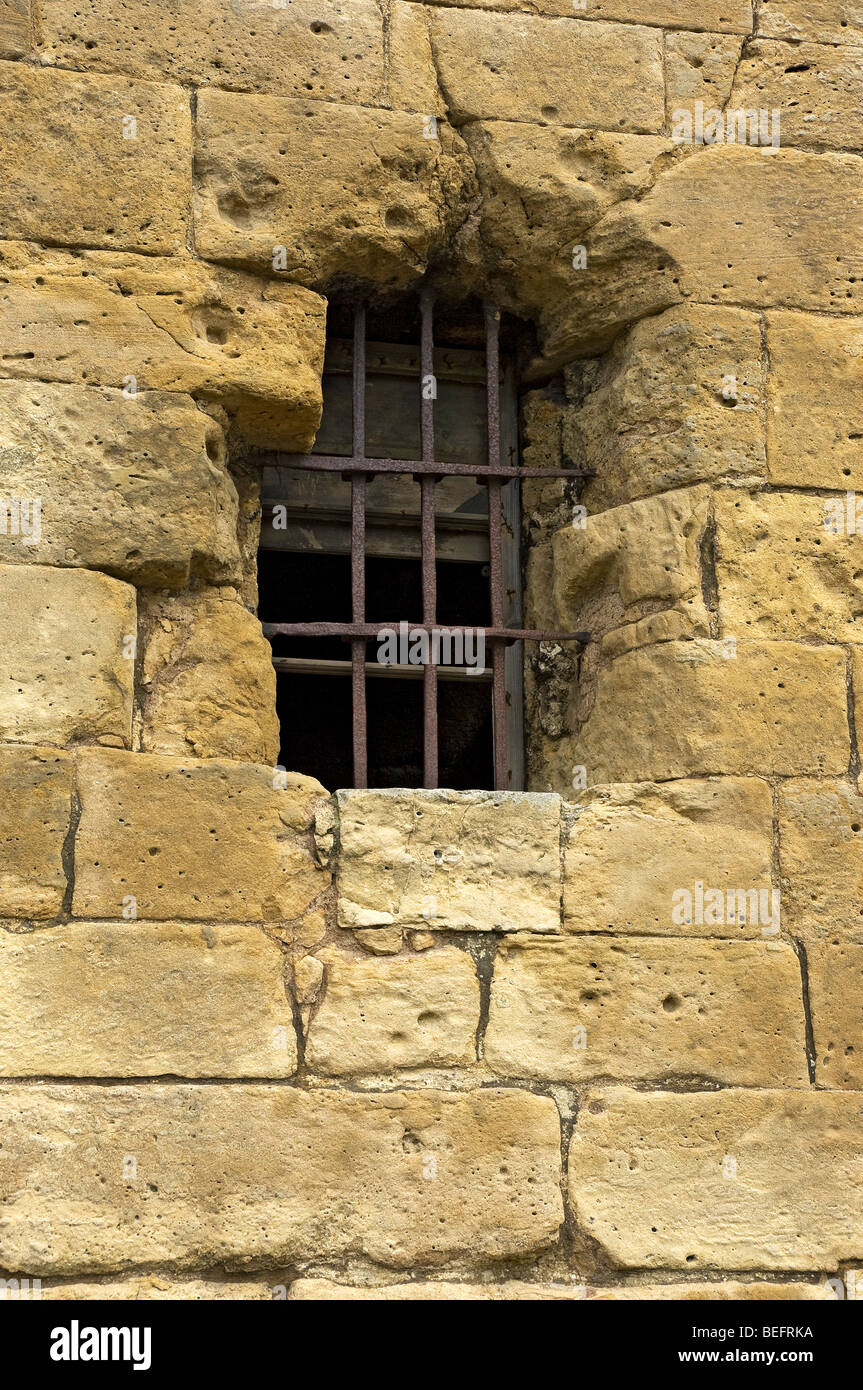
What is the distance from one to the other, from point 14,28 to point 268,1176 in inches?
104

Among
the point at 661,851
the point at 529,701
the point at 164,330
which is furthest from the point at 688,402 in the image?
the point at 164,330

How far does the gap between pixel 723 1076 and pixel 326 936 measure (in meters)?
0.92

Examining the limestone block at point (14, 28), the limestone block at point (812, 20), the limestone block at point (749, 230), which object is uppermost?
the limestone block at point (812, 20)

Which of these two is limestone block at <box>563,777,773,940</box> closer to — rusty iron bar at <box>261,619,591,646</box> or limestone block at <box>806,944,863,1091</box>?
limestone block at <box>806,944,863,1091</box>

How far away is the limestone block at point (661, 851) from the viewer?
299cm

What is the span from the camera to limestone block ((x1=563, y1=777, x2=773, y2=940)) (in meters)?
2.99

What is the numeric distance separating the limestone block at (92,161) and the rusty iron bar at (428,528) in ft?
2.15

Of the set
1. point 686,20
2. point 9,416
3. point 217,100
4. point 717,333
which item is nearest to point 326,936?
point 9,416

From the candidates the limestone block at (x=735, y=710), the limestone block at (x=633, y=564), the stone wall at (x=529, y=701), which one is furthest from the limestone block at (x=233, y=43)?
the limestone block at (x=735, y=710)

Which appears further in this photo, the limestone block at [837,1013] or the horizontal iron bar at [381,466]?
the horizontal iron bar at [381,466]

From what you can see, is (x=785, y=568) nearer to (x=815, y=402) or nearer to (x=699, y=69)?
(x=815, y=402)

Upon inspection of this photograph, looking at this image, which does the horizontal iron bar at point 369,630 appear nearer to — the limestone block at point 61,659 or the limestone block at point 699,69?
the limestone block at point 61,659

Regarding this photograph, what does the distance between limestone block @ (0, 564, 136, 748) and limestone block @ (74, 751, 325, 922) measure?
0.09 metres

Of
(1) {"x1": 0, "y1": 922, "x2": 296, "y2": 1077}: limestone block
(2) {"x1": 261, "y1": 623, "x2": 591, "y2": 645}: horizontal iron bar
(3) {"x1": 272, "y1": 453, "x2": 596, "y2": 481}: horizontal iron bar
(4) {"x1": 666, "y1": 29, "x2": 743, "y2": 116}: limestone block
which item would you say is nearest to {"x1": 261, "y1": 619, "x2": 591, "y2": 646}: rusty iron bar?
(2) {"x1": 261, "y1": 623, "x2": 591, "y2": 645}: horizontal iron bar
